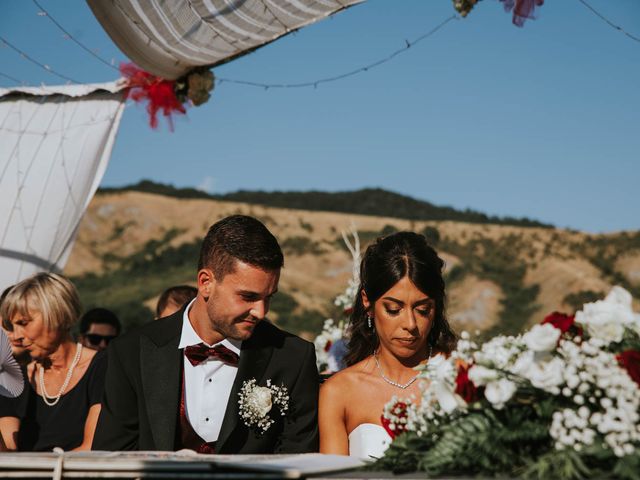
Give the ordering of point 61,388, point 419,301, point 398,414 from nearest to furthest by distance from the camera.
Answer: point 398,414 < point 419,301 < point 61,388

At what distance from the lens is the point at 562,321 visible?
2.76 m

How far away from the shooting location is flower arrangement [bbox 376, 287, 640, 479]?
2.38 m

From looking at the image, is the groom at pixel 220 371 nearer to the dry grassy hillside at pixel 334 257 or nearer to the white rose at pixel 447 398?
the white rose at pixel 447 398

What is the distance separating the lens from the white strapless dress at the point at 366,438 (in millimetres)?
4328

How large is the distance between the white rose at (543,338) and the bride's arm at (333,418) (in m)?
1.93

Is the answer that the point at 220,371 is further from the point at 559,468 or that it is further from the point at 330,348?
the point at 330,348

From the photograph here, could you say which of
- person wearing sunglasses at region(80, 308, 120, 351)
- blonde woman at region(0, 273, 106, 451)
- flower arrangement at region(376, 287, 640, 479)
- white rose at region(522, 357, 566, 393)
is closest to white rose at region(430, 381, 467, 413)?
flower arrangement at region(376, 287, 640, 479)

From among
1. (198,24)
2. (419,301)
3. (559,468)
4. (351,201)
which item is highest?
(351,201)

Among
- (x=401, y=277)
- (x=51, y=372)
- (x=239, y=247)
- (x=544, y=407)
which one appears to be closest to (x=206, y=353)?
(x=239, y=247)

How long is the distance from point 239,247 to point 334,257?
5242cm

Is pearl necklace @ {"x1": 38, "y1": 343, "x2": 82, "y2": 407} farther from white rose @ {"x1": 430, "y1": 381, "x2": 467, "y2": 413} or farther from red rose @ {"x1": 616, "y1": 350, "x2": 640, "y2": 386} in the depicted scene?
red rose @ {"x1": 616, "y1": 350, "x2": 640, "y2": 386}

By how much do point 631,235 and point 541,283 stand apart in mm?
9976

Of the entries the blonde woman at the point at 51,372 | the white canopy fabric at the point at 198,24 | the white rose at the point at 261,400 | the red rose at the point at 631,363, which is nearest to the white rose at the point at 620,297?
the red rose at the point at 631,363

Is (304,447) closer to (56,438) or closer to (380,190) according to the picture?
(56,438)
